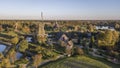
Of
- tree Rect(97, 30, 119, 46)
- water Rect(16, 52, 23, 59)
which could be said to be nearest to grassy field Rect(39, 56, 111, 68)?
water Rect(16, 52, 23, 59)

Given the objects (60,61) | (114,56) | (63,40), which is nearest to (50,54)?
(60,61)

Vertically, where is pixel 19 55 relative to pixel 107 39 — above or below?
below

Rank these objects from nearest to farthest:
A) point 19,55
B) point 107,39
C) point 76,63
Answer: point 76,63 → point 19,55 → point 107,39

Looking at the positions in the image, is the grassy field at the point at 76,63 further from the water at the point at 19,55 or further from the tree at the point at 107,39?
the tree at the point at 107,39

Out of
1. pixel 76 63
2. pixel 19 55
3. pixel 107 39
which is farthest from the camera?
pixel 107 39

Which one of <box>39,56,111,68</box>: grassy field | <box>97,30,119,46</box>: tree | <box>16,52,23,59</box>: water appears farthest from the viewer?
<box>97,30,119,46</box>: tree

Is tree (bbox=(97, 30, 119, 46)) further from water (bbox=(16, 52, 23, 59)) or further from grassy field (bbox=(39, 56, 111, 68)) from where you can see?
water (bbox=(16, 52, 23, 59))

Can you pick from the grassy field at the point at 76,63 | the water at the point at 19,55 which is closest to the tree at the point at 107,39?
the grassy field at the point at 76,63

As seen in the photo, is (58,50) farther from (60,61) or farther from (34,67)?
(34,67)

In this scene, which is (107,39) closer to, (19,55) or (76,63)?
(76,63)

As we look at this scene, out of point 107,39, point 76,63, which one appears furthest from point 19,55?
point 107,39

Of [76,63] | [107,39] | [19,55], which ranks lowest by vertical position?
[19,55]
